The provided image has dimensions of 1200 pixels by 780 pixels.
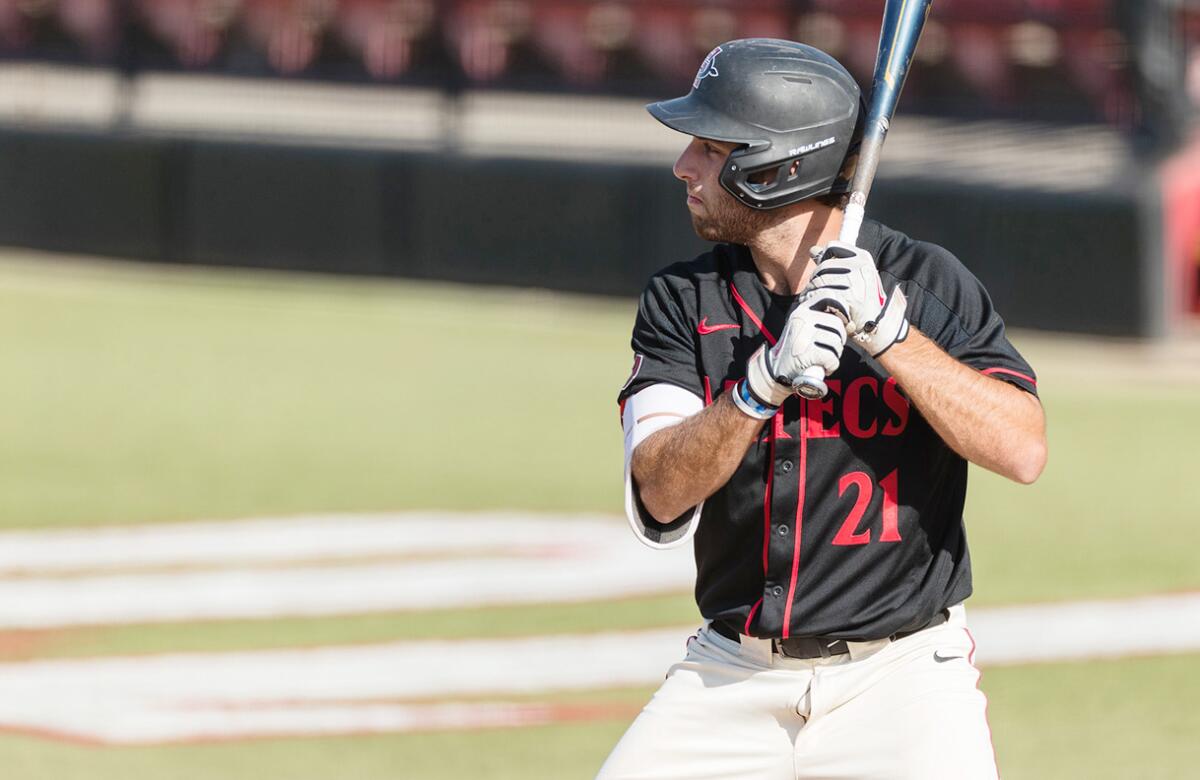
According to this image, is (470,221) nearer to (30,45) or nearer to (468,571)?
(30,45)

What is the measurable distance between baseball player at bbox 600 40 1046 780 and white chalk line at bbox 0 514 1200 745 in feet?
8.44

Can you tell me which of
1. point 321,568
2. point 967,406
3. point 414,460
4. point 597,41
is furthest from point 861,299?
point 597,41

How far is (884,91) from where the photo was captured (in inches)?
161

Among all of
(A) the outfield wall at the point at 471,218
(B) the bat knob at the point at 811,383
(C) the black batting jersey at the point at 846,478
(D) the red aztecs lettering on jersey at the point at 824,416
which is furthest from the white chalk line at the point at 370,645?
(A) the outfield wall at the point at 471,218

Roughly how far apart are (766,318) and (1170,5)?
1191 cm

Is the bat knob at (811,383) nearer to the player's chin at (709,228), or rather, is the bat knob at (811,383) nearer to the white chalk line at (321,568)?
the player's chin at (709,228)

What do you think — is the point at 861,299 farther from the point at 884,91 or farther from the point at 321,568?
the point at 321,568

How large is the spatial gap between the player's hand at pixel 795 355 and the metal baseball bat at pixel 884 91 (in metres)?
0.28

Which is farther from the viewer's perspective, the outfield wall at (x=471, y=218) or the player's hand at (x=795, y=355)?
the outfield wall at (x=471, y=218)

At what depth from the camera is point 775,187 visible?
3.93 meters

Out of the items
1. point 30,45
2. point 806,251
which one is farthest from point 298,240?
point 806,251

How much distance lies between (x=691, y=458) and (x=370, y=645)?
374 cm

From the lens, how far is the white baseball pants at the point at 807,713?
3820 millimetres

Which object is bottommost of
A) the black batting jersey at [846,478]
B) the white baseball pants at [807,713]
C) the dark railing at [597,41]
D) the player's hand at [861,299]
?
the dark railing at [597,41]
